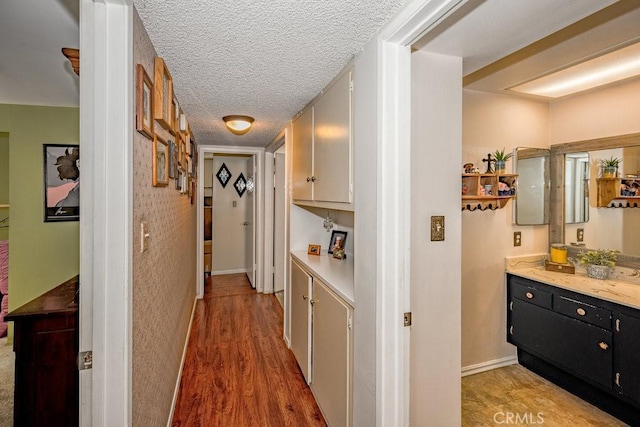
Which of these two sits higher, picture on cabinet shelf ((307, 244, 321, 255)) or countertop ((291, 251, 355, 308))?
picture on cabinet shelf ((307, 244, 321, 255))

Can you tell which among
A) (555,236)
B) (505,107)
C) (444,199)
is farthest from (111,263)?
(555,236)

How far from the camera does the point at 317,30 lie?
1319 millimetres

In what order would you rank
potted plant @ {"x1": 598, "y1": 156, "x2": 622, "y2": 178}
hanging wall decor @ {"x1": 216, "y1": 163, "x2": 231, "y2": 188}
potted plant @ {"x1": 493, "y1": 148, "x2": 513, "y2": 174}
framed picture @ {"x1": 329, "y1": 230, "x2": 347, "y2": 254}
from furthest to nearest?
hanging wall decor @ {"x1": 216, "y1": 163, "x2": 231, "y2": 188} < framed picture @ {"x1": 329, "y1": 230, "x2": 347, "y2": 254} < potted plant @ {"x1": 493, "y1": 148, "x2": 513, "y2": 174} < potted plant @ {"x1": 598, "y1": 156, "x2": 622, "y2": 178}

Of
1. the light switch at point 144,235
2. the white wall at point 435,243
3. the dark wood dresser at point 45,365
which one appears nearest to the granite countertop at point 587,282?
the white wall at point 435,243

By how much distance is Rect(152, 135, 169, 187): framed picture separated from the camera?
1452mm

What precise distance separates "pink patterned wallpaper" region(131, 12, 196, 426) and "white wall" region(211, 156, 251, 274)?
12.3ft

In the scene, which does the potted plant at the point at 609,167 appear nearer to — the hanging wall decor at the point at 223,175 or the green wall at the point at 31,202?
the green wall at the point at 31,202

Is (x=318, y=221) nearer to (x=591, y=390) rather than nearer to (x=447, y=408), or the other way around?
(x=447, y=408)

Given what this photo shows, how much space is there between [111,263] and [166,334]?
3.24 feet

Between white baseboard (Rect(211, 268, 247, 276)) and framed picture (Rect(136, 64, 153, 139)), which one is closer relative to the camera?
framed picture (Rect(136, 64, 153, 139))

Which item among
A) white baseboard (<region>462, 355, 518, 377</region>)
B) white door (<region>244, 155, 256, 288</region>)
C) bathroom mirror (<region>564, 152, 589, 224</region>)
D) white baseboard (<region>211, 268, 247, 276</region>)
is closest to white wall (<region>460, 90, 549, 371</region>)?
white baseboard (<region>462, 355, 518, 377</region>)

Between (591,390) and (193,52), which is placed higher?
(193,52)

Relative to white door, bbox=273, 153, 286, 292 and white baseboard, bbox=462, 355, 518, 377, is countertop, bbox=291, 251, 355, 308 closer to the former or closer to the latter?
white baseboard, bbox=462, 355, 518, 377

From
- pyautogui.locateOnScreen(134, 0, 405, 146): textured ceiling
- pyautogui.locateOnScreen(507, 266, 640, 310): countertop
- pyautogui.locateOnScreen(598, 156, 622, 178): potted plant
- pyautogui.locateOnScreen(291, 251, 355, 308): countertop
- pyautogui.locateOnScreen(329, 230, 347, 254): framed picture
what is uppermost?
pyautogui.locateOnScreen(134, 0, 405, 146): textured ceiling
